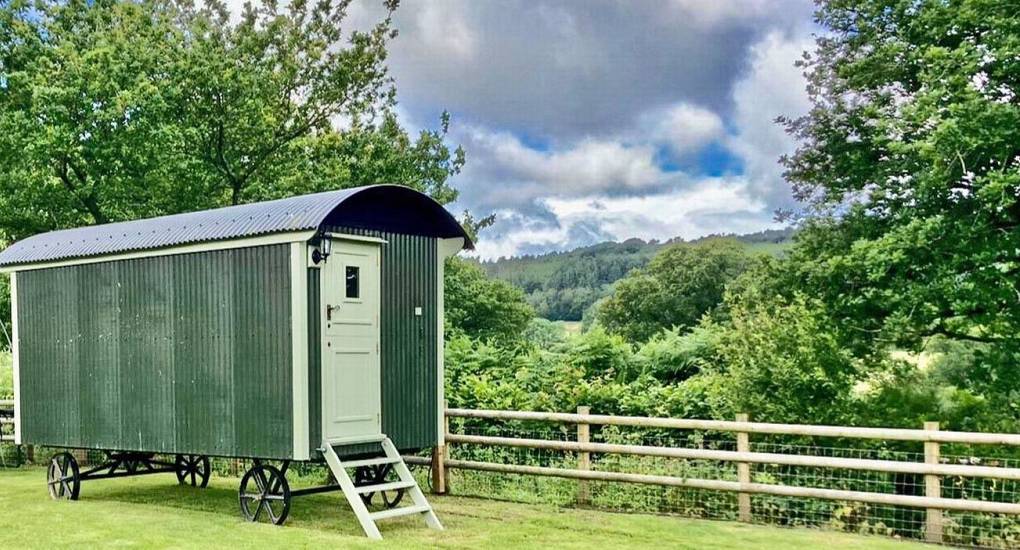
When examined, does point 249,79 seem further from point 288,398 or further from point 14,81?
point 288,398

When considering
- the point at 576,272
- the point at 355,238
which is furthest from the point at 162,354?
the point at 576,272

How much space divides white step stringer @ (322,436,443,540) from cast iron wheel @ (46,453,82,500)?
3.53m

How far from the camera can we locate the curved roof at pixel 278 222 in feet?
26.0

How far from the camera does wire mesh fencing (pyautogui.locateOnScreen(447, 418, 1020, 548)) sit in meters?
7.73

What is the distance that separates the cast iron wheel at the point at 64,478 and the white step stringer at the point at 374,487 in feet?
11.6

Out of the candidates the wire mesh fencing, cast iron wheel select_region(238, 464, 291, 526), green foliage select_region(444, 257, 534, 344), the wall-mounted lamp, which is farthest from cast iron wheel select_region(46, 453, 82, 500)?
green foliage select_region(444, 257, 534, 344)

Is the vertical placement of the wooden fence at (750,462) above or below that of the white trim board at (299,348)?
below

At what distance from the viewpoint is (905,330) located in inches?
441

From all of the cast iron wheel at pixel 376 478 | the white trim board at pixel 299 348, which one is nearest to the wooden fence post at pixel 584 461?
the cast iron wheel at pixel 376 478

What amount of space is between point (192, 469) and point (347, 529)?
359cm

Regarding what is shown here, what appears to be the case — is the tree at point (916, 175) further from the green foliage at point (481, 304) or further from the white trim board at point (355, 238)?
the green foliage at point (481, 304)

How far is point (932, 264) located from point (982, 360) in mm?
1285

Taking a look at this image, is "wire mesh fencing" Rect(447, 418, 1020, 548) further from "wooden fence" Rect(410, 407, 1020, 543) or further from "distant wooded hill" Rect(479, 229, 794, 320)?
"distant wooded hill" Rect(479, 229, 794, 320)

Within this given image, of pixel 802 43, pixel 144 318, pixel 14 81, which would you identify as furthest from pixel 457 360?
pixel 14 81
